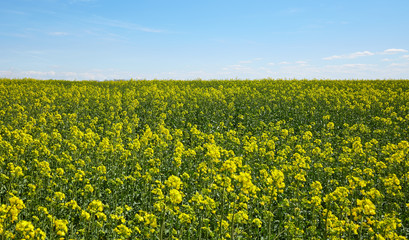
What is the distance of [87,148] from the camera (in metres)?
9.16

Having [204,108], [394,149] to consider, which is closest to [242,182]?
[394,149]

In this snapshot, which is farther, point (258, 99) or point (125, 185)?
point (258, 99)

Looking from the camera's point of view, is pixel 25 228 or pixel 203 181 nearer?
pixel 25 228

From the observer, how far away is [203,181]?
23.1 feet

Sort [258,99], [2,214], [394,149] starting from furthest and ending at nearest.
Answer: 1. [258,99]
2. [394,149]
3. [2,214]

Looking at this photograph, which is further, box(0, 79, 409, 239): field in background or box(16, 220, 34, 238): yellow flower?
box(0, 79, 409, 239): field in background

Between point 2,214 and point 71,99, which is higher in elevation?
point 71,99

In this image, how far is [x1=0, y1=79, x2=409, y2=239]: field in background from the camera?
17.1 feet

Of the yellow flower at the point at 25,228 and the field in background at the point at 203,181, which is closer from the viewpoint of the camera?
Answer: the yellow flower at the point at 25,228

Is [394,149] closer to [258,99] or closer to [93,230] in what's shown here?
[93,230]

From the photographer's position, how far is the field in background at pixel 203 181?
5215 mm

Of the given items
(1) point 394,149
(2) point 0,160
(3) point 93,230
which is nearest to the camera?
(3) point 93,230

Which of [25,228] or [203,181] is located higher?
[25,228]

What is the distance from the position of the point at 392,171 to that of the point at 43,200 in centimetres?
977
